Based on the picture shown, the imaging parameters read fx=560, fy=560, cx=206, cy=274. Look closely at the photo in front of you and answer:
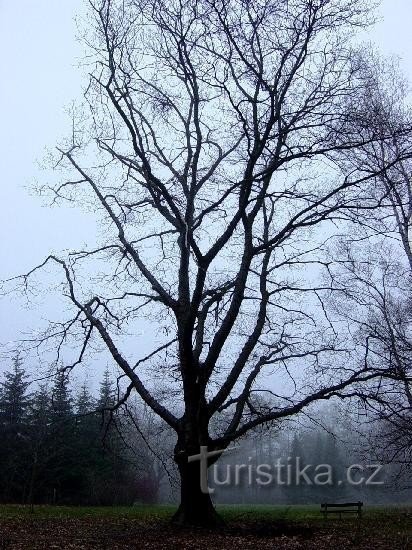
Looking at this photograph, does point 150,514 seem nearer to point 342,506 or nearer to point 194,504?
point 194,504

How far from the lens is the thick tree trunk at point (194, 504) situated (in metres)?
11.7

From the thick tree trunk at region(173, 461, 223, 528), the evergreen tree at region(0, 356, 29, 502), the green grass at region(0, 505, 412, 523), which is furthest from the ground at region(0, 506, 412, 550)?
the evergreen tree at region(0, 356, 29, 502)

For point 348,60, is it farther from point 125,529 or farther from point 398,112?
point 125,529

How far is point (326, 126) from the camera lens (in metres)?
10.4

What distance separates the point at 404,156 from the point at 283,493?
43.9m

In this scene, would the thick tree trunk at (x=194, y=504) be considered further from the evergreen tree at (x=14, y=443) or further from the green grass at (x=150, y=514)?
the evergreen tree at (x=14, y=443)

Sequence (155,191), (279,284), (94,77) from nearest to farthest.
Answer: (94,77) < (155,191) < (279,284)

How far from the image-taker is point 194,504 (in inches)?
464

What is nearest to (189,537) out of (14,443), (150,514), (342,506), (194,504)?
(194,504)

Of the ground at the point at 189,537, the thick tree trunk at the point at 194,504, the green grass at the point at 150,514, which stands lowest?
the green grass at the point at 150,514

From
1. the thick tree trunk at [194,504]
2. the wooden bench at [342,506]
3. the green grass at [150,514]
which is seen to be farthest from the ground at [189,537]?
the wooden bench at [342,506]

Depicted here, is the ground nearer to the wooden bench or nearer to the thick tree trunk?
the thick tree trunk

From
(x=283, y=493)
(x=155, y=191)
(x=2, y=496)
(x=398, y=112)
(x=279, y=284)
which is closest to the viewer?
(x=155, y=191)

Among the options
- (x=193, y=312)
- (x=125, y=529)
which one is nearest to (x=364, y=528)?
(x=125, y=529)
